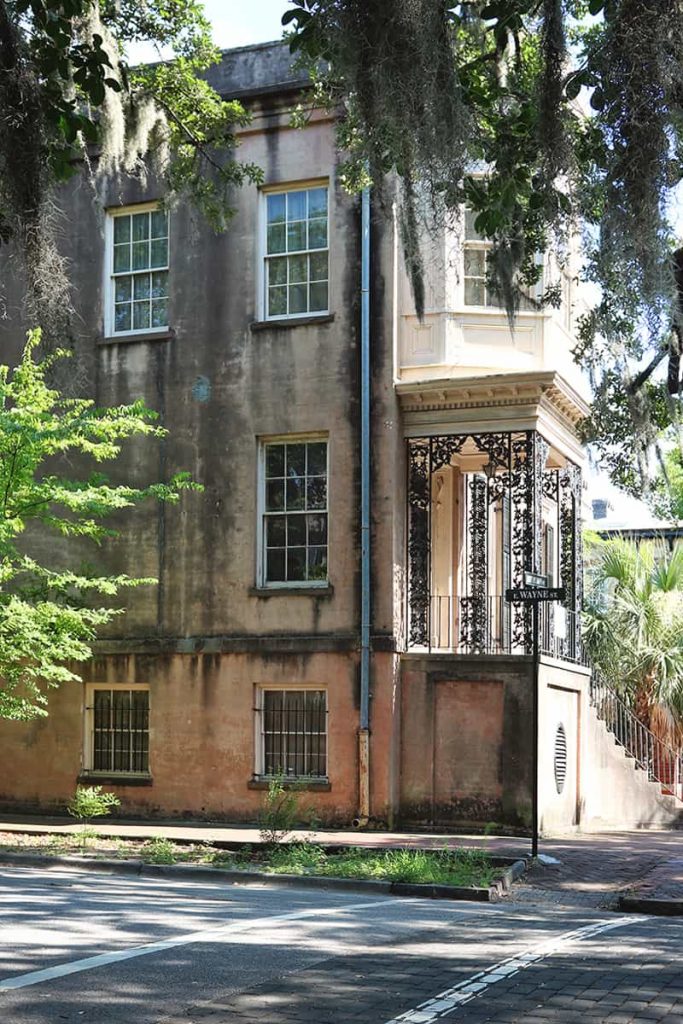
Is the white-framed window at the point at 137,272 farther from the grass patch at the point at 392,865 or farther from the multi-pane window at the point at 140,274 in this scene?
the grass patch at the point at 392,865

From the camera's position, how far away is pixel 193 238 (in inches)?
802

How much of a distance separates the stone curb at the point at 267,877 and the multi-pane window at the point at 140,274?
29.7ft

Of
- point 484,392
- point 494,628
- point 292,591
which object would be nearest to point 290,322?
point 484,392

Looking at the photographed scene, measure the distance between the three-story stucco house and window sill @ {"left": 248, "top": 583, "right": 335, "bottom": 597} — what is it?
0.15ft

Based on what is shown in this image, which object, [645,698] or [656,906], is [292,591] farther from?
[645,698]

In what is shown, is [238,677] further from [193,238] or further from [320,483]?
[193,238]

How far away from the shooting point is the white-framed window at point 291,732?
19.8 m

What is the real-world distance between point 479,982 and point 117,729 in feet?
46.1

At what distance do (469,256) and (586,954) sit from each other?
13.5 meters

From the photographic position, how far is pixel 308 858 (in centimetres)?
1498

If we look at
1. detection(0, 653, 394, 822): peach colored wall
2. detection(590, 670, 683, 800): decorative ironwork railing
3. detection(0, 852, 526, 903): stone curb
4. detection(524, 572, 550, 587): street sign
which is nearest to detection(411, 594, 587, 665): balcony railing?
detection(0, 653, 394, 822): peach colored wall

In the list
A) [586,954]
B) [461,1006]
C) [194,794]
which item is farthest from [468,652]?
[461,1006]

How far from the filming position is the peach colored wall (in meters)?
19.3

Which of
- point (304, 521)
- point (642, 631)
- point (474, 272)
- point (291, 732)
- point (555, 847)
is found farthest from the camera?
point (642, 631)
